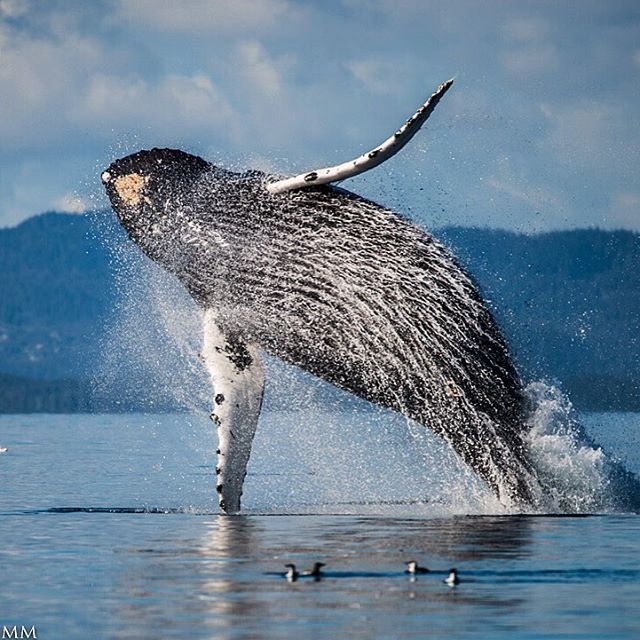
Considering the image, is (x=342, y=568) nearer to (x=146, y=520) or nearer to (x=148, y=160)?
(x=146, y=520)

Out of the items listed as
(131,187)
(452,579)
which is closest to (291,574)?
(452,579)

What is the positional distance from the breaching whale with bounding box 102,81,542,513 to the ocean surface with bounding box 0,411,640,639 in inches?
28.1

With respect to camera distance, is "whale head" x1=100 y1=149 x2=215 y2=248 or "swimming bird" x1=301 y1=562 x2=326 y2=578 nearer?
"swimming bird" x1=301 y1=562 x2=326 y2=578

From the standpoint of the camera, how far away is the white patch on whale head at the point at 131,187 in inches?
882

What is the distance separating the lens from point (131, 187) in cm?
2242

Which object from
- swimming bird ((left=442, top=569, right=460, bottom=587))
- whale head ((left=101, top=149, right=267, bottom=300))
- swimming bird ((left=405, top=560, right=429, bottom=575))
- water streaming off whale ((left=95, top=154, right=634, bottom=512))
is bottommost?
swimming bird ((left=442, top=569, right=460, bottom=587))

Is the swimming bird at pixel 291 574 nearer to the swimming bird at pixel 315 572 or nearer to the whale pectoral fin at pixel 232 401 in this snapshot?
the swimming bird at pixel 315 572

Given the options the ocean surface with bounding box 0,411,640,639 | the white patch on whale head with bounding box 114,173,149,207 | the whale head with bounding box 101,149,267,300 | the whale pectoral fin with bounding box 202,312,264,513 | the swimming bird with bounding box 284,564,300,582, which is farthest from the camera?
the white patch on whale head with bounding box 114,173,149,207

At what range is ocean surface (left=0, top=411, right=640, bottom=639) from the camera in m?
13.3

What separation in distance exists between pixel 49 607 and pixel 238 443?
25.5ft

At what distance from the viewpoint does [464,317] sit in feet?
68.9

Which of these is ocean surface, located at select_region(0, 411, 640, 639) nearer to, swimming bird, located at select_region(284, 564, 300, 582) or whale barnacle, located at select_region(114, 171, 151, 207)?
swimming bird, located at select_region(284, 564, 300, 582)

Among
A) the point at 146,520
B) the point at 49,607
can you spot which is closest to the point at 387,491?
the point at 146,520

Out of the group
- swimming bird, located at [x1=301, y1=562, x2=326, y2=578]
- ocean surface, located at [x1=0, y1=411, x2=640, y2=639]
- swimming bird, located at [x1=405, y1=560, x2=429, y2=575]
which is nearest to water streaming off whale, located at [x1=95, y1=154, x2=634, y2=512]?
ocean surface, located at [x1=0, y1=411, x2=640, y2=639]
